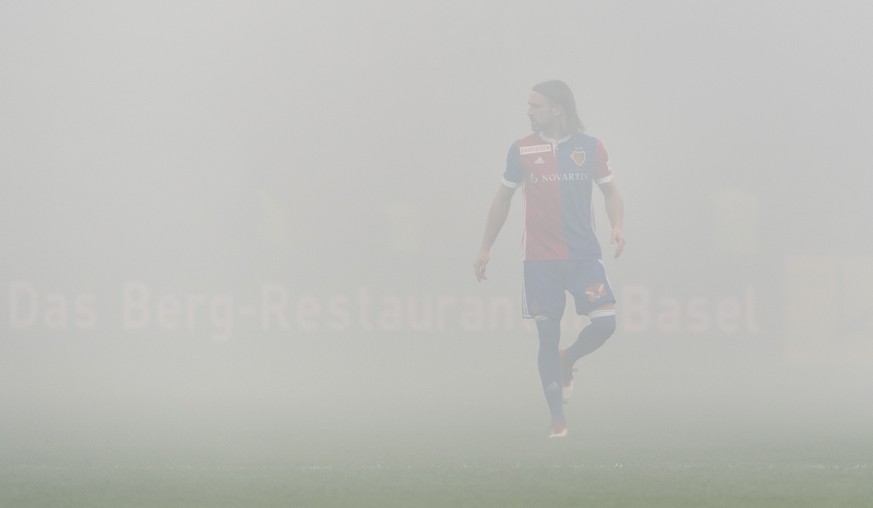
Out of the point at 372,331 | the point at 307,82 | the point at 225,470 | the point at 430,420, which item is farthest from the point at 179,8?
the point at 225,470

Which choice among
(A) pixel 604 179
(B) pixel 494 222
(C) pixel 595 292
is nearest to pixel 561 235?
(C) pixel 595 292

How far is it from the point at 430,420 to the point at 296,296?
1.37 meters

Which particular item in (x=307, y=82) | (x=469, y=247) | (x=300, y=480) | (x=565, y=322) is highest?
(x=307, y=82)

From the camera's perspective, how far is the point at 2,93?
8.62 meters

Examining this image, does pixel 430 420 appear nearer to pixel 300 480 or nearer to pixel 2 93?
pixel 300 480

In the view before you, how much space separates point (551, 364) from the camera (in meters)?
7.05

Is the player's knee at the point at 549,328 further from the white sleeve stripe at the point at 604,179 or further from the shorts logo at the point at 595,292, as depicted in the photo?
the white sleeve stripe at the point at 604,179

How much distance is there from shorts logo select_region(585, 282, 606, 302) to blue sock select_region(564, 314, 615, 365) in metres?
0.11

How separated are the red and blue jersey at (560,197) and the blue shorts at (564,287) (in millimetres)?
53

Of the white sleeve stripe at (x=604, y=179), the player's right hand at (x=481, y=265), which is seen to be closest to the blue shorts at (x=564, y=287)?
the white sleeve stripe at (x=604, y=179)

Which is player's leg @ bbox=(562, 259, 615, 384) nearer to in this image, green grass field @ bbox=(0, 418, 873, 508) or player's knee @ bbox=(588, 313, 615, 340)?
player's knee @ bbox=(588, 313, 615, 340)

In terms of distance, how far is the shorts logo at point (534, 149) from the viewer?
727 cm

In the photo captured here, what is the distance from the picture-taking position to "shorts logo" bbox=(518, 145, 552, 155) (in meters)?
7.27

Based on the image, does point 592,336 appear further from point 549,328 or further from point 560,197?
point 560,197
